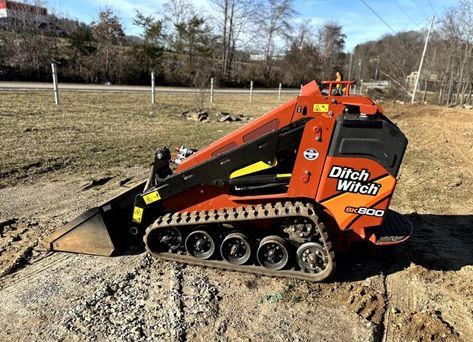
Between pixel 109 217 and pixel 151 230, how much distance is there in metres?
0.65

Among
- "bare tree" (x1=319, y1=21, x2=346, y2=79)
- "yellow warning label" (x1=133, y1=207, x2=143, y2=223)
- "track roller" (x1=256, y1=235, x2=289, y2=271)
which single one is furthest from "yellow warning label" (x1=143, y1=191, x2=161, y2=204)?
"bare tree" (x1=319, y1=21, x2=346, y2=79)

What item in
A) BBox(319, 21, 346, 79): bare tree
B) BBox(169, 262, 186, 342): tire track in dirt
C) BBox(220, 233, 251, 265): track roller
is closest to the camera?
BBox(169, 262, 186, 342): tire track in dirt

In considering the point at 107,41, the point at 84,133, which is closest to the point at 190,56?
the point at 107,41

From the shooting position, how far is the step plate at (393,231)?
14.5 feet

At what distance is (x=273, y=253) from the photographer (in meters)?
4.37

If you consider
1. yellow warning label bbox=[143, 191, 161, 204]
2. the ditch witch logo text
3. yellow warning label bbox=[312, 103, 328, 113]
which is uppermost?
yellow warning label bbox=[312, 103, 328, 113]

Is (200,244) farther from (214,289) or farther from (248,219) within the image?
(248,219)

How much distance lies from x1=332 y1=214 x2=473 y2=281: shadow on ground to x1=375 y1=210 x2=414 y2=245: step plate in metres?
0.38

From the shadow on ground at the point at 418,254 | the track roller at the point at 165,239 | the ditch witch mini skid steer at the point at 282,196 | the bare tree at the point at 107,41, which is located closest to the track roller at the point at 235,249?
the ditch witch mini skid steer at the point at 282,196

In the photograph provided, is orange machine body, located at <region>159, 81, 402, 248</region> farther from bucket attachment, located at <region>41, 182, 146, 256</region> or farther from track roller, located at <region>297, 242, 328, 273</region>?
bucket attachment, located at <region>41, 182, 146, 256</region>

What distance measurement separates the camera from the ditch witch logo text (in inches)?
163

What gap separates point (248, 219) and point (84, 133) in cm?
868

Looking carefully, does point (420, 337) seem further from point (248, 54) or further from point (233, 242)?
point (248, 54)

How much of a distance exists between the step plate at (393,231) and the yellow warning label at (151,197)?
2.49 metres
